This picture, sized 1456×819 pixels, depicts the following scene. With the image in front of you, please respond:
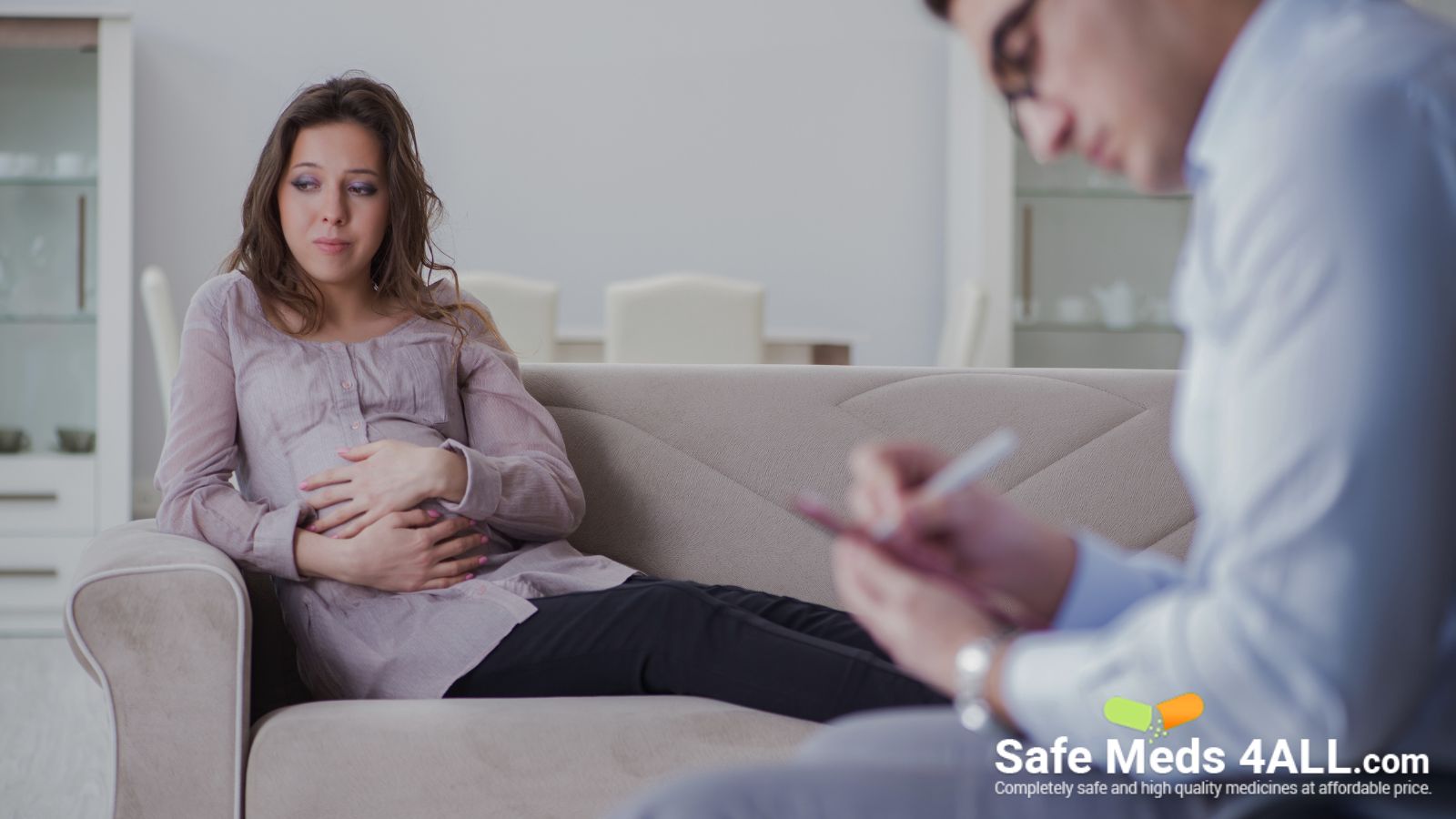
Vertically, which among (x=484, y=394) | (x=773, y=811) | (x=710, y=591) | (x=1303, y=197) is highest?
(x=1303, y=197)

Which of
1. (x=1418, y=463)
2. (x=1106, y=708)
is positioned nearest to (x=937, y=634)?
(x=1106, y=708)

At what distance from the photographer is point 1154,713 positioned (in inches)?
22.1

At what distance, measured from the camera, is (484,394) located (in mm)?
1720

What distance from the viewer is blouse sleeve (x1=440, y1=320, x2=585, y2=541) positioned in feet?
5.08

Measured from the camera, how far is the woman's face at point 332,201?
1690 mm

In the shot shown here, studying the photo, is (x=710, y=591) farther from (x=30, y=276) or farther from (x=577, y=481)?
(x=30, y=276)

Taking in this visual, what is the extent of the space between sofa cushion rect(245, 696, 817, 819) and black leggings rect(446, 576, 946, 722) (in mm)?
75

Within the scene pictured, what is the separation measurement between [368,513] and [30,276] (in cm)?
309

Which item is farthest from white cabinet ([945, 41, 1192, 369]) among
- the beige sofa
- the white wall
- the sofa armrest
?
the sofa armrest

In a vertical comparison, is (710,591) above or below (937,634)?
below

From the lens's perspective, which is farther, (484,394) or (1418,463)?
(484,394)

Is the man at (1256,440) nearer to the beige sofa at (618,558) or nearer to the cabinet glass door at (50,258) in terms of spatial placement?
the beige sofa at (618,558)

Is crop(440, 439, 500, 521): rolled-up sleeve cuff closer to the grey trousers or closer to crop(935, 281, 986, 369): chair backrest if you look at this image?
the grey trousers

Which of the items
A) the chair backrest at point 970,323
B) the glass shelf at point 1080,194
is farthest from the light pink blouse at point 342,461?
the glass shelf at point 1080,194
